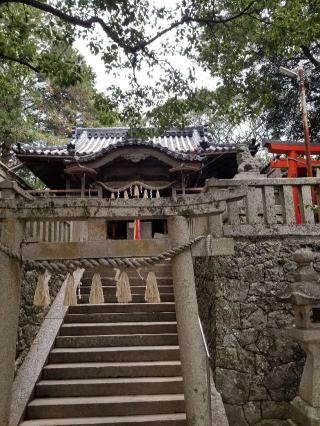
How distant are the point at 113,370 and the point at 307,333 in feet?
10.6

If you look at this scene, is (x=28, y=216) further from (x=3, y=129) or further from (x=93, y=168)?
(x=3, y=129)

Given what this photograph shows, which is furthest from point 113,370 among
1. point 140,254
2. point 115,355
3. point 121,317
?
point 140,254

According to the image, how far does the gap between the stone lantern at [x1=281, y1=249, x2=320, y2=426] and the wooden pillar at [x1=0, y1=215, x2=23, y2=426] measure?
363 centimetres

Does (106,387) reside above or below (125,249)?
below

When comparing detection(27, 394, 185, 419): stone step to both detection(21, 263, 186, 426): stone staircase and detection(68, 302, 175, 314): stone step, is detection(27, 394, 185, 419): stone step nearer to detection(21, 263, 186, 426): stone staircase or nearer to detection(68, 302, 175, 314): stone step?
detection(21, 263, 186, 426): stone staircase

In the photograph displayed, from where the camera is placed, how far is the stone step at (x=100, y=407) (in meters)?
4.84

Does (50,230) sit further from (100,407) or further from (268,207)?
(268,207)

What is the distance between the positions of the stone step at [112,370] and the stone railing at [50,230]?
215 cm

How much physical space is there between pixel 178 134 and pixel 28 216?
42.4 feet

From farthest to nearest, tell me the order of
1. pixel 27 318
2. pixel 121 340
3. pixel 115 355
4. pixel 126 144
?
1. pixel 126 144
2. pixel 121 340
3. pixel 27 318
4. pixel 115 355

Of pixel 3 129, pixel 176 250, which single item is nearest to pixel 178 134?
pixel 3 129

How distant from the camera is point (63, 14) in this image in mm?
5242

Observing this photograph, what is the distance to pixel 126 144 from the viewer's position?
10.5 metres

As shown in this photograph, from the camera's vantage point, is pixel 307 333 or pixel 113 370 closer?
pixel 307 333
